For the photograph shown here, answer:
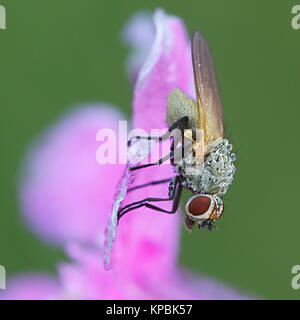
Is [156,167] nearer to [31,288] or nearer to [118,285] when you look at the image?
[118,285]

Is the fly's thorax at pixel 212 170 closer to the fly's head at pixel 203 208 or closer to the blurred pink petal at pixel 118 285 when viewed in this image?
the fly's head at pixel 203 208

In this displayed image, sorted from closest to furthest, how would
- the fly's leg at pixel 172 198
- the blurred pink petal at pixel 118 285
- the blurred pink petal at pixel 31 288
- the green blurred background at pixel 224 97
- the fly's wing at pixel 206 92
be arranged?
the fly's wing at pixel 206 92 → the fly's leg at pixel 172 198 → the blurred pink petal at pixel 118 285 → the blurred pink petal at pixel 31 288 → the green blurred background at pixel 224 97

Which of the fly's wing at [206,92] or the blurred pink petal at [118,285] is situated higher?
the fly's wing at [206,92]

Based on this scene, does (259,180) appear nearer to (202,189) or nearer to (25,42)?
(25,42)

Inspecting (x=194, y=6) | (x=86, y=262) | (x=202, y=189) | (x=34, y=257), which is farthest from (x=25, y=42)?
(x=202, y=189)

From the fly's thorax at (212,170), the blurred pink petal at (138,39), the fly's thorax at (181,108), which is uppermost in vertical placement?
the blurred pink petal at (138,39)

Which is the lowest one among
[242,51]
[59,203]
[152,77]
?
[59,203]

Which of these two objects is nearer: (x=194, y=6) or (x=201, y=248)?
(x=201, y=248)

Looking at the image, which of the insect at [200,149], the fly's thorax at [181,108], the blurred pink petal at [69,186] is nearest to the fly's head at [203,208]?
the insect at [200,149]

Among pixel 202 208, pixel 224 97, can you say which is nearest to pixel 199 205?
pixel 202 208
